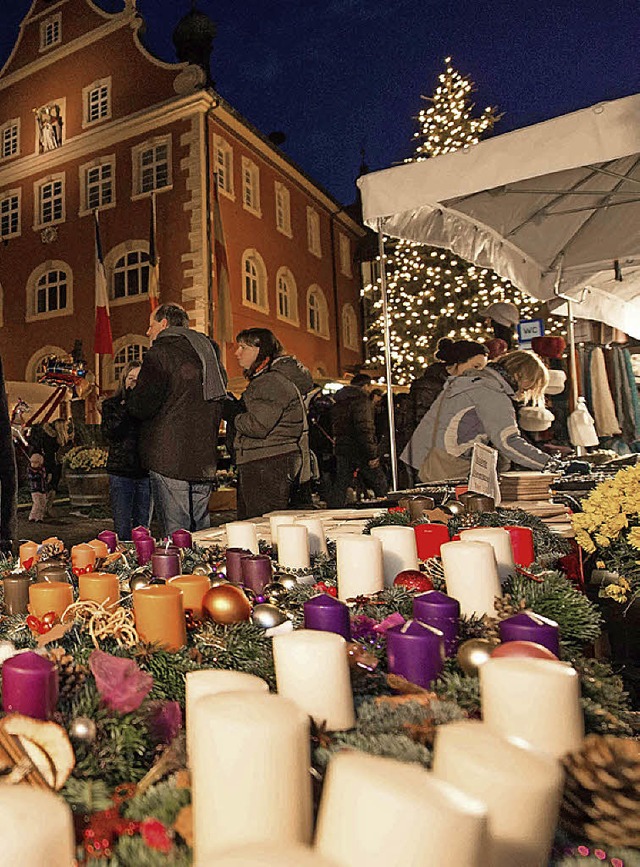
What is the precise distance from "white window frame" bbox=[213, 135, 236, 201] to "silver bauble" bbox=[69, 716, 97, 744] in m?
13.9

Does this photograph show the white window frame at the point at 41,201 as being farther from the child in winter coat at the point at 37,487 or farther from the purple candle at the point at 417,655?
the purple candle at the point at 417,655

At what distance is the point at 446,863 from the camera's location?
38cm

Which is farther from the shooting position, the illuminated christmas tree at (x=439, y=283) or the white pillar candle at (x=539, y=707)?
the illuminated christmas tree at (x=439, y=283)

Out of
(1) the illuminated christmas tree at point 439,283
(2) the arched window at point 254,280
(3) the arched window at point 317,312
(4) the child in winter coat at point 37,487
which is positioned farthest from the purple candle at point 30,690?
(3) the arched window at point 317,312

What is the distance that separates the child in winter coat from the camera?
7.80 m

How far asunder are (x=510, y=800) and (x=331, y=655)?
0.31 metres

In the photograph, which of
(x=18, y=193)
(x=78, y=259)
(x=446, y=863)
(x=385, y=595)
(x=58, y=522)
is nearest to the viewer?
(x=446, y=863)

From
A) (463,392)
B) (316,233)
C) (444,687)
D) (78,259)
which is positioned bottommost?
(444,687)

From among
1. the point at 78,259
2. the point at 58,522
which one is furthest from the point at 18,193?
the point at 58,522

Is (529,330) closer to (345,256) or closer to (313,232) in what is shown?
(313,232)

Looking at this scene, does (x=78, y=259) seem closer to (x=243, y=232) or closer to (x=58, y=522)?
(x=243, y=232)

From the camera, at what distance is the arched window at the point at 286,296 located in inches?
627

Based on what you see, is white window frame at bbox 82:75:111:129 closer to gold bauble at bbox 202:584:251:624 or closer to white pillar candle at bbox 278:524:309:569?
white pillar candle at bbox 278:524:309:569

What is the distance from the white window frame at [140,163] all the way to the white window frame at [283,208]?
350 cm
